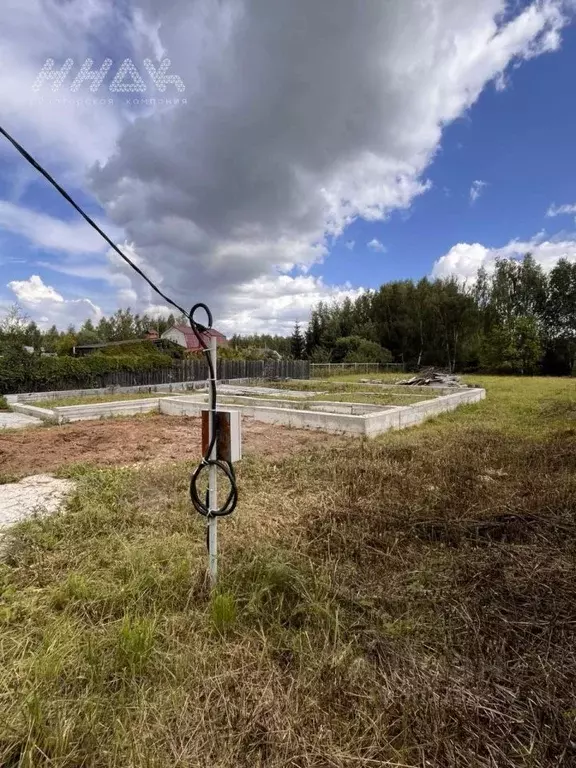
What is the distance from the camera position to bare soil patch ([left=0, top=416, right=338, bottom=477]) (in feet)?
19.2

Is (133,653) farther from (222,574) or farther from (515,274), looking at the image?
(515,274)

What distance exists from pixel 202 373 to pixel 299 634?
18.2 m

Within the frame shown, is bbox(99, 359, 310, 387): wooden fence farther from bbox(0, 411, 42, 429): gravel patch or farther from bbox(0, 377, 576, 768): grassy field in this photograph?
bbox(0, 377, 576, 768): grassy field

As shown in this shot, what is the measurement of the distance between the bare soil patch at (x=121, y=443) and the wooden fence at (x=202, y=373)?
7.84 metres

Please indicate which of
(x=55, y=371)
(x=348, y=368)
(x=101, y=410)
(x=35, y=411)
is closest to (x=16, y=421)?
(x=35, y=411)

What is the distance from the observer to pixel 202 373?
1970 cm

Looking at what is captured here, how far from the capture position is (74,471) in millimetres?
5074

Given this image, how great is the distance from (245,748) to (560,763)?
3.39 ft

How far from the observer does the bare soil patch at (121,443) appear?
19.2 feet

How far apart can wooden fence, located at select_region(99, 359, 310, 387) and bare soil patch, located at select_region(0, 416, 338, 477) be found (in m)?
7.84

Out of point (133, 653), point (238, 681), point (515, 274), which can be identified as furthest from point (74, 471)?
point (515, 274)

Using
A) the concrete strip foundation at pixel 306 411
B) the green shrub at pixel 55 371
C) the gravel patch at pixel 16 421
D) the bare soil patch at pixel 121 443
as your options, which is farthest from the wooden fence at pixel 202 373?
the bare soil patch at pixel 121 443

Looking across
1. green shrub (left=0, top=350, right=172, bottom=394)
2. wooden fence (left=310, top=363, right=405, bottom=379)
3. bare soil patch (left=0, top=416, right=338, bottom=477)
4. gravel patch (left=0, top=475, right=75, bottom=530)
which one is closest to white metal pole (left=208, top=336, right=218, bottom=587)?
gravel patch (left=0, top=475, right=75, bottom=530)

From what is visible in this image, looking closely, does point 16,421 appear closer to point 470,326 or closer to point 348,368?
point 348,368
